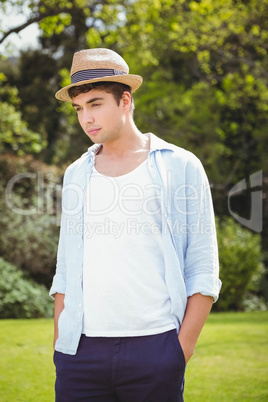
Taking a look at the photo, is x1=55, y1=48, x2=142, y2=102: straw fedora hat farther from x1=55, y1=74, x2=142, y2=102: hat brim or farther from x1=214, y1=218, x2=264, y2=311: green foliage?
x1=214, y1=218, x2=264, y2=311: green foliage

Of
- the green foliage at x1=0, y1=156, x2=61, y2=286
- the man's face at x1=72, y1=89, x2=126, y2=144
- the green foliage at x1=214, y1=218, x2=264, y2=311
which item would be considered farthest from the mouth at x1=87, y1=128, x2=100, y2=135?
the green foliage at x1=214, y1=218, x2=264, y2=311

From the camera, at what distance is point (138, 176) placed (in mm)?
2270

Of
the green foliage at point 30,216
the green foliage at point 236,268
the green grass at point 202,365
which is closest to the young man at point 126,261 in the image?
the green grass at point 202,365

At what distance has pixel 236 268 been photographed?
1340 cm

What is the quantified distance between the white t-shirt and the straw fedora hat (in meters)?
0.43

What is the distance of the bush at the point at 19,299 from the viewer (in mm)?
10469

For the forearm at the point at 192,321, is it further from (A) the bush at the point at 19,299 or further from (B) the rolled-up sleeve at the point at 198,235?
(A) the bush at the point at 19,299

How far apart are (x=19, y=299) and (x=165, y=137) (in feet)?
34.6

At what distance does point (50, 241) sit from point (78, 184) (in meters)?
10.4

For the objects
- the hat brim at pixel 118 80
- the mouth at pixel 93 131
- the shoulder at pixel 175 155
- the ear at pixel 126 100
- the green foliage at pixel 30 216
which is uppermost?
the hat brim at pixel 118 80

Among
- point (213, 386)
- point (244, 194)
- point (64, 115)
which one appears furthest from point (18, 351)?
point (64, 115)

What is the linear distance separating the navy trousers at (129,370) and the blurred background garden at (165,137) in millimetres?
2991

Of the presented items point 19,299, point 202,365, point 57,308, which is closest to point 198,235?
point 57,308

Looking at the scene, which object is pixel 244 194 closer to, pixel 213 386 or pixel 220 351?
pixel 220 351
